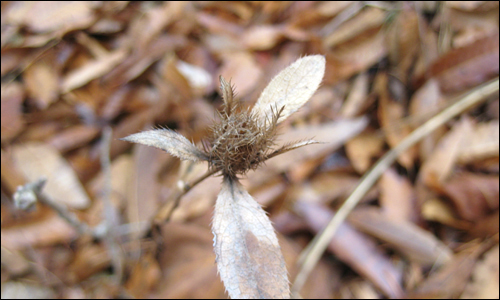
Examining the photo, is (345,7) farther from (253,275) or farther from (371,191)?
(253,275)

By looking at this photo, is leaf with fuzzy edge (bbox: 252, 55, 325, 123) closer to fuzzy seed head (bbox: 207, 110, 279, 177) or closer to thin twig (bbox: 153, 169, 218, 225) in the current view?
fuzzy seed head (bbox: 207, 110, 279, 177)

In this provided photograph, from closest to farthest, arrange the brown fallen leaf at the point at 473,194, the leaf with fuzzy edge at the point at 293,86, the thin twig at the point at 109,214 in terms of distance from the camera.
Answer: the leaf with fuzzy edge at the point at 293,86 → the brown fallen leaf at the point at 473,194 → the thin twig at the point at 109,214

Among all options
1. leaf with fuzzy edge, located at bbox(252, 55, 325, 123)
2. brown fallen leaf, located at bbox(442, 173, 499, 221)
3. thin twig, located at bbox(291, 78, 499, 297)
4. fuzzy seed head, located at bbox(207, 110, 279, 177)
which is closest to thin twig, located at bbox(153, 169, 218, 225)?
fuzzy seed head, located at bbox(207, 110, 279, 177)

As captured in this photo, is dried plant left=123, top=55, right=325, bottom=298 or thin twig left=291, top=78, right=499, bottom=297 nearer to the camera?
dried plant left=123, top=55, right=325, bottom=298

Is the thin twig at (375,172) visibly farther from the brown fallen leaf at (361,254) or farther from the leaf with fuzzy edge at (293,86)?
the leaf with fuzzy edge at (293,86)

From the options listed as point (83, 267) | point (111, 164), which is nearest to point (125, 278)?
point (83, 267)

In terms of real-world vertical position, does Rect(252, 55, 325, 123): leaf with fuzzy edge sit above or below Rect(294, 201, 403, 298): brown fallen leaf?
above

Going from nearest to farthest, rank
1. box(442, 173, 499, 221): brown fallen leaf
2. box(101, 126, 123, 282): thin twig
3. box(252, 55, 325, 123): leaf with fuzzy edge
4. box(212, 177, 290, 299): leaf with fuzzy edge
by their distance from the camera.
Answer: box(212, 177, 290, 299): leaf with fuzzy edge, box(252, 55, 325, 123): leaf with fuzzy edge, box(442, 173, 499, 221): brown fallen leaf, box(101, 126, 123, 282): thin twig

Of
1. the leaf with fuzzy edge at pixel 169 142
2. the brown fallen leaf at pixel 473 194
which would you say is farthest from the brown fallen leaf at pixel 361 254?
the leaf with fuzzy edge at pixel 169 142
